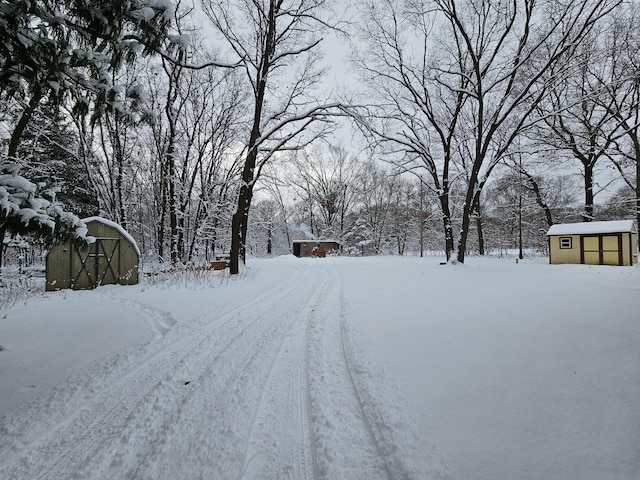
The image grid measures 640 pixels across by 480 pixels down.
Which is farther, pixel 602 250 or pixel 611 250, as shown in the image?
pixel 602 250

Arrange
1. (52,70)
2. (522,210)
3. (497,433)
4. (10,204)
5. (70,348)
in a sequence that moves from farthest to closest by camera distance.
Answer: (522,210)
(70,348)
(52,70)
(10,204)
(497,433)

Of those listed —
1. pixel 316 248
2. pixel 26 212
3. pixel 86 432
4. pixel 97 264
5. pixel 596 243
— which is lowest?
pixel 86 432

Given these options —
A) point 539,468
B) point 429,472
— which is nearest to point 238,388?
point 429,472

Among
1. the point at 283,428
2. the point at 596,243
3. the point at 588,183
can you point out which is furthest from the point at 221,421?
the point at 588,183

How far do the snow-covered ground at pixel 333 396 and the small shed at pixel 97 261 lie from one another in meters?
5.27

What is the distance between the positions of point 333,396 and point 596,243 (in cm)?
1978

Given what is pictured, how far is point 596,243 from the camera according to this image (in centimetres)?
1520

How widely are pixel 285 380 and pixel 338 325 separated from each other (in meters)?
1.83

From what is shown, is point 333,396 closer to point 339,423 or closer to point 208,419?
point 339,423

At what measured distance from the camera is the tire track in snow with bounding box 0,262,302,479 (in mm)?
1628

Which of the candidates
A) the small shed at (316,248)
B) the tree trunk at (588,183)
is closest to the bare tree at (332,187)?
the small shed at (316,248)

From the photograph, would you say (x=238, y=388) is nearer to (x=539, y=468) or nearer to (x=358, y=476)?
(x=358, y=476)

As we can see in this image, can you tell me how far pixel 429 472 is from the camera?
1.52 m

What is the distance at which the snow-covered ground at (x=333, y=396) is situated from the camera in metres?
1.61
